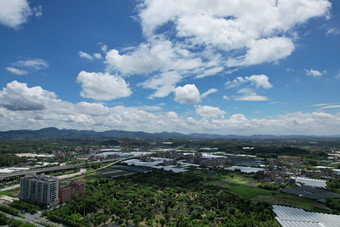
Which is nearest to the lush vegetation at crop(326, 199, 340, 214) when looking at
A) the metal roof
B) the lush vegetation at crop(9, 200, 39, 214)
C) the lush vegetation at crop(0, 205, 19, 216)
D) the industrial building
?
the industrial building

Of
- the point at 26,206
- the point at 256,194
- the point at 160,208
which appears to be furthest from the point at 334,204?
the point at 26,206

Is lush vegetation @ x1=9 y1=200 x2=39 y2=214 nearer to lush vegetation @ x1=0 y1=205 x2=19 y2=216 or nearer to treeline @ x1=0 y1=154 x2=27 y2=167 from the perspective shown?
lush vegetation @ x1=0 y1=205 x2=19 y2=216

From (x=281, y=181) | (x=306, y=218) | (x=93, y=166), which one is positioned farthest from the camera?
(x=93, y=166)

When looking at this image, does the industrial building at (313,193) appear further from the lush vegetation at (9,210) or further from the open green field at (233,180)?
the lush vegetation at (9,210)

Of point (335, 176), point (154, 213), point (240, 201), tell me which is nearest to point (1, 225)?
point (154, 213)

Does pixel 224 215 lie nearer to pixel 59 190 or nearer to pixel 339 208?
pixel 339 208
